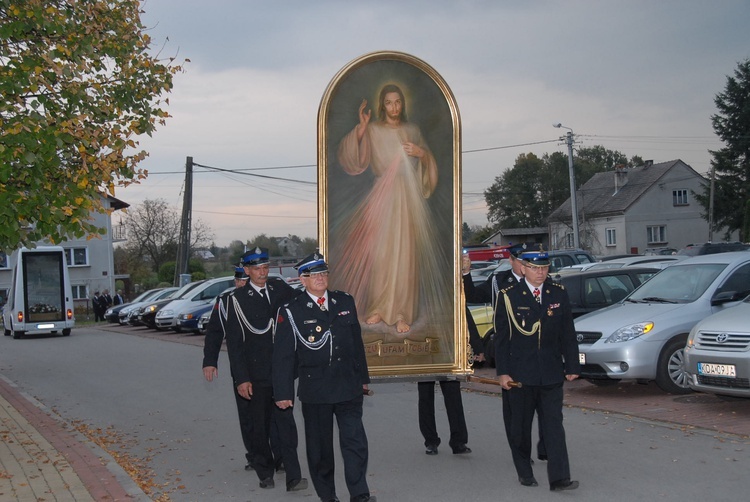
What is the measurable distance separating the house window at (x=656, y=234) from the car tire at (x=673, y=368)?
58.7 meters

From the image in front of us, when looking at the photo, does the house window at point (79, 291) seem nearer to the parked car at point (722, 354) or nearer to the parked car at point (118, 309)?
the parked car at point (118, 309)

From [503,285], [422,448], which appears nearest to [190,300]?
[422,448]

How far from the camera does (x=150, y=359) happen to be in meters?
21.5

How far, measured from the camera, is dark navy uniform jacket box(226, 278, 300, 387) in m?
7.52

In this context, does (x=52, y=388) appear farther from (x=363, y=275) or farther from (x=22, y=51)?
(x=363, y=275)

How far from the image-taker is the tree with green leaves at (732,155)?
5841 centimetres

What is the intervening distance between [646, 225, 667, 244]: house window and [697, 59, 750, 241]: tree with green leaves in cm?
623

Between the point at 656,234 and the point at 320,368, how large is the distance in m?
65.1

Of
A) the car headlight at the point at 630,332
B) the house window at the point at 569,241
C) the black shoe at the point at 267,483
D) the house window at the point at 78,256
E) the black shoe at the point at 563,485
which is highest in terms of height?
the house window at the point at 569,241

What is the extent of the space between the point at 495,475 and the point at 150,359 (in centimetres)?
1544

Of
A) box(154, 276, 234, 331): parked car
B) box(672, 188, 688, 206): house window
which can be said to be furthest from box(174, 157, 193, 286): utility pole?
box(672, 188, 688, 206): house window

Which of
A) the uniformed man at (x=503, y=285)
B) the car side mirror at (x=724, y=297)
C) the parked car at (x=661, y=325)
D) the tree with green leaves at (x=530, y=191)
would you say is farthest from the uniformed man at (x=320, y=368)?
the tree with green leaves at (x=530, y=191)

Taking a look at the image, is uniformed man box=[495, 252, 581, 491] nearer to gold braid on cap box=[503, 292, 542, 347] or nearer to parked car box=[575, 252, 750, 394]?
gold braid on cap box=[503, 292, 542, 347]

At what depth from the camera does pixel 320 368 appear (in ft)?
21.4
